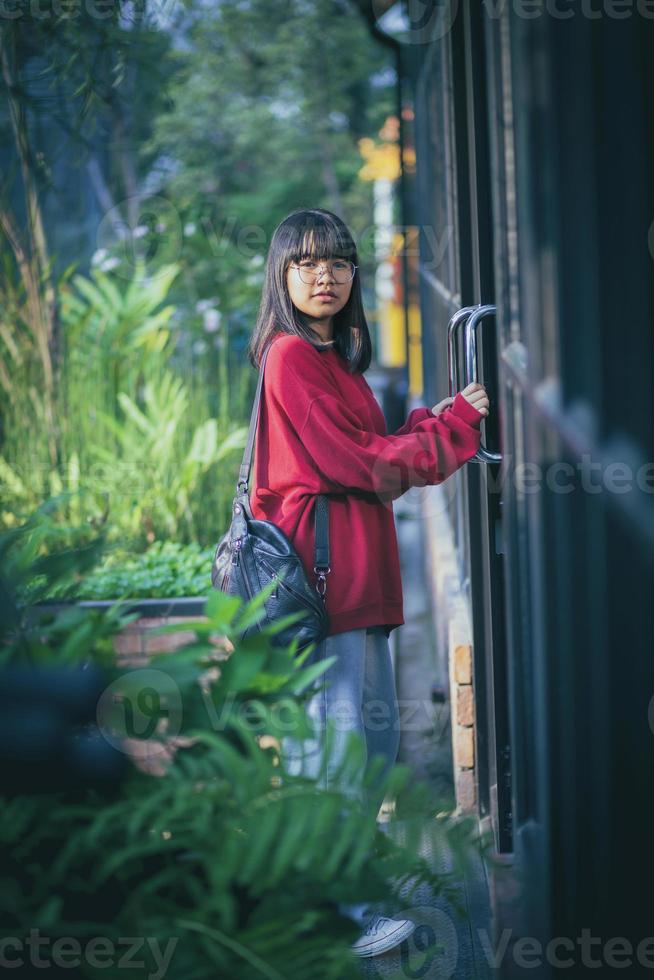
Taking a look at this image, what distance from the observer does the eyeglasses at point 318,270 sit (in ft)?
8.71

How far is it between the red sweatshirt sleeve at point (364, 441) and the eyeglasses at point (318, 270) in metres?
0.19

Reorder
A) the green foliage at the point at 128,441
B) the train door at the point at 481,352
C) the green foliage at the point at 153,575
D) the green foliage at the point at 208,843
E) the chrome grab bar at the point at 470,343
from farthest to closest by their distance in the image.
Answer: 1. the green foliage at the point at 128,441
2. the green foliage at the point at 153,575
3. the train door at the point at 481,352
4. the chrome grab bar at the point at 470,343
5. the green foliage at the point at 208,843

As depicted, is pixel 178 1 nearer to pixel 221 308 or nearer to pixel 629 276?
pixel 221 308

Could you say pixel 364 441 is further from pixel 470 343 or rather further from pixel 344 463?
pixel 470 343

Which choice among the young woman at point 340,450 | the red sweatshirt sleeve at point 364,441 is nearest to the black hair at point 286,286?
the young woman at point 340,450

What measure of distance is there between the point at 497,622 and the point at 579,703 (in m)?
1.26

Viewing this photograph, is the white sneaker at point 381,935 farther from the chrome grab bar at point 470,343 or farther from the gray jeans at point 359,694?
the chrome grab bar at point 470,343

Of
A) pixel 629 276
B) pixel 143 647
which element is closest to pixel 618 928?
pixel 629 276

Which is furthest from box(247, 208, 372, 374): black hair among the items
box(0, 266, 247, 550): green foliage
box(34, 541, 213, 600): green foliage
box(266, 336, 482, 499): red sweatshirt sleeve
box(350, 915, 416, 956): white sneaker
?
box(0, 266, 247, 550): green foliage

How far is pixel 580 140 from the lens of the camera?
1353 mm

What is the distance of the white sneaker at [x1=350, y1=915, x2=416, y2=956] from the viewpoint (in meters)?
2.73

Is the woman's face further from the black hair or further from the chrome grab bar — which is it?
the chrome grab bar

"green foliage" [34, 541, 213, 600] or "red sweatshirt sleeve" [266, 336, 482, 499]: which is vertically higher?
"red sweatshirt sleeve" [266, 336, 482, 499]

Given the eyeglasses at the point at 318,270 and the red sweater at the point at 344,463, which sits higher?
the eyeglasses at the point at 318,270
